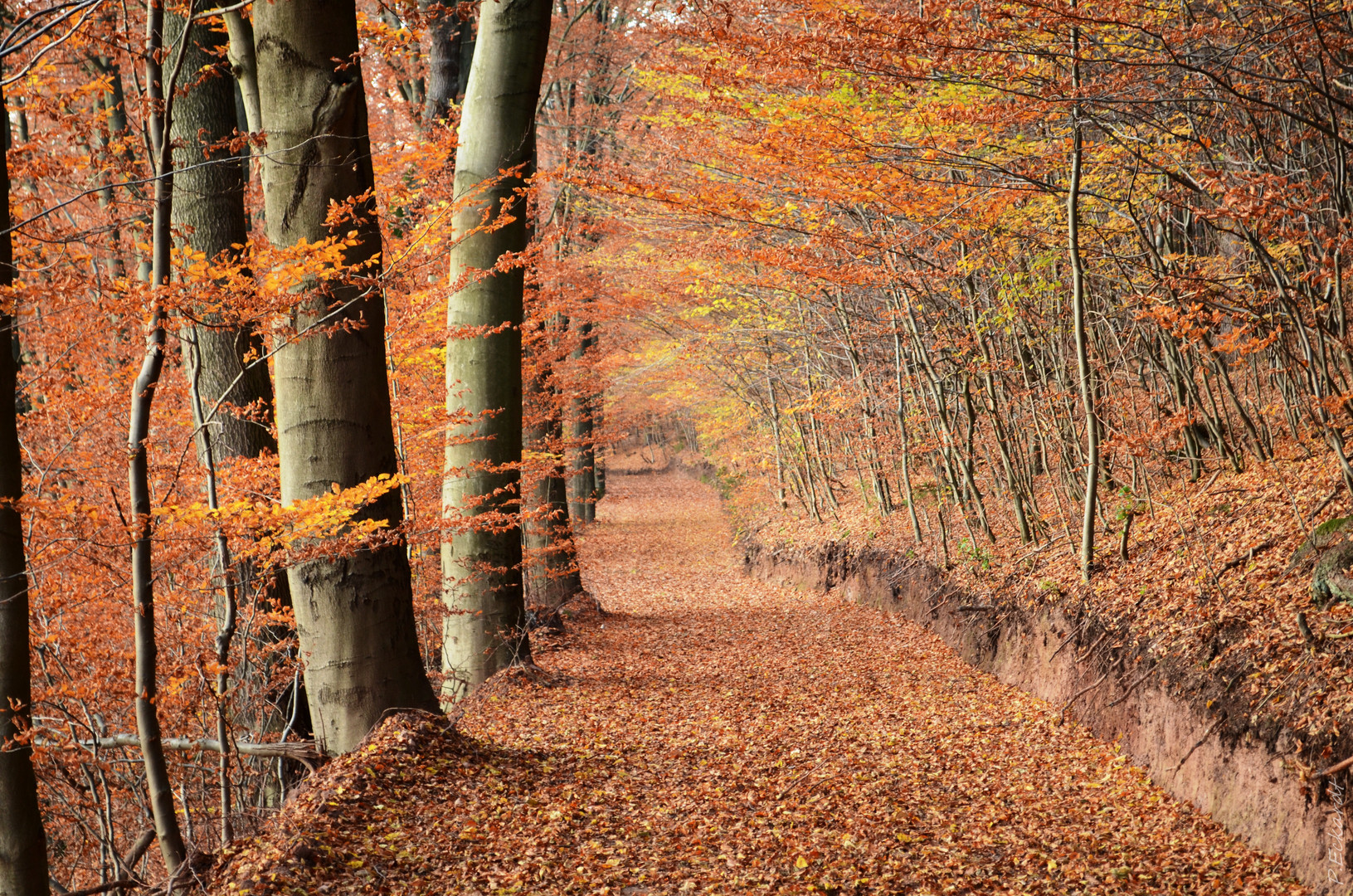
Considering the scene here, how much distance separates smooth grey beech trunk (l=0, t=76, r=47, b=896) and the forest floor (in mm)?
696

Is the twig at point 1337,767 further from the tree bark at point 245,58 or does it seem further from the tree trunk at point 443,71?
the tree trunk at point 443,71

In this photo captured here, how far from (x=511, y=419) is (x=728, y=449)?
1604cm

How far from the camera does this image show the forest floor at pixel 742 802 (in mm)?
3641

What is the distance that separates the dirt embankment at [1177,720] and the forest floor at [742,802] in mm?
133

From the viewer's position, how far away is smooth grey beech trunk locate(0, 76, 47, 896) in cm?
329

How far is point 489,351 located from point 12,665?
146 inches

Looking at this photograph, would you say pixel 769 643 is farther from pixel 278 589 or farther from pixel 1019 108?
pixel 1019 108

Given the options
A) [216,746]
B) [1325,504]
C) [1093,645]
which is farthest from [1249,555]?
[216,746]

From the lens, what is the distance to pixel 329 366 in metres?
4.54

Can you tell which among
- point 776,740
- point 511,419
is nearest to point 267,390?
point 511,419

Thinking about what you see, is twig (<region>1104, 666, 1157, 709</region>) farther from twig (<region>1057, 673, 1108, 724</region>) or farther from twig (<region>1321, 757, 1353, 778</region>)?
twig (<region>1321, 757, 1353, 778</region>)

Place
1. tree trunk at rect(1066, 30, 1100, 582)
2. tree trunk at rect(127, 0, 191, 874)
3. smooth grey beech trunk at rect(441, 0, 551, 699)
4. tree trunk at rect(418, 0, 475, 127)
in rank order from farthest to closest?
tree trunk at rect(418, 0, 475, 127) → smooth grey beech trunk at rect(441, 0, 551, 699) → tree trunk at rect(1066, 30, 1100, 582) → tree trunk at rect(127, 0, 191, 874)

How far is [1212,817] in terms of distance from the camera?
4.19 meters

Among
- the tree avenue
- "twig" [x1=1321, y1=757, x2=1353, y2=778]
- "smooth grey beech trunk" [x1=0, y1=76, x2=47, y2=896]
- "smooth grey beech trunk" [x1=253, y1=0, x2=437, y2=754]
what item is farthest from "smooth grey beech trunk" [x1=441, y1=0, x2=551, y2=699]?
"twig" [x1=1321, y1=757, x2=1353, y2=778]
